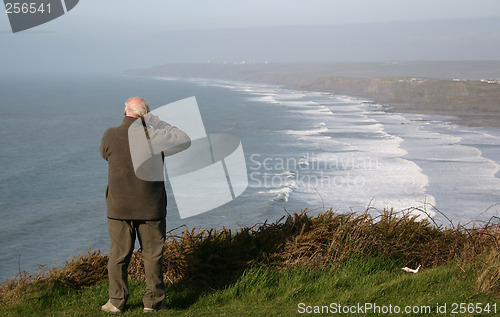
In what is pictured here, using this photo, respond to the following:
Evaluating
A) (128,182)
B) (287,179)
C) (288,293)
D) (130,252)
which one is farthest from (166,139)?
(287,179)

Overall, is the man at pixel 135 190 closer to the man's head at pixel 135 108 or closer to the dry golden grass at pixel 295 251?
the man's head at pixel 135 108

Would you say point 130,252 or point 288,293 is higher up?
point 130,252

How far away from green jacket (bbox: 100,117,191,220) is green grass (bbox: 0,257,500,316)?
0.91 meters

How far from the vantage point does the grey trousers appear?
16.0 feet

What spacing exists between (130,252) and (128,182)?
0.64 m

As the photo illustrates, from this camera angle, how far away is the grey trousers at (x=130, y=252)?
487cm

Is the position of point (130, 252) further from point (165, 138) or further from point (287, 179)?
point (287, 179)

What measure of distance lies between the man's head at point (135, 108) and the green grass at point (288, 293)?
1.72m

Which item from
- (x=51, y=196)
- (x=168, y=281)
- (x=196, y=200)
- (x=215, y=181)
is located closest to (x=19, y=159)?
(x=51, y=196)

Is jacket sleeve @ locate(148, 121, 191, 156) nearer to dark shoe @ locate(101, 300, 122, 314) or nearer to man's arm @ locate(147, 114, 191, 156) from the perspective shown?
man's arm @ locate(147, 114, 191, 156)

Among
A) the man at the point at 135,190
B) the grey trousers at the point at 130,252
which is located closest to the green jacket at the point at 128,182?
the man at the point at 135,190

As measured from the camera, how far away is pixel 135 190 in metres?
4.75

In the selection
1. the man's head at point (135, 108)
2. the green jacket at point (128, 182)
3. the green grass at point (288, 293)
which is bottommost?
the green grass at point (288, 293)

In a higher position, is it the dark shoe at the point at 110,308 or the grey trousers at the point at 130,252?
the grey trousers at the point at 130,252
